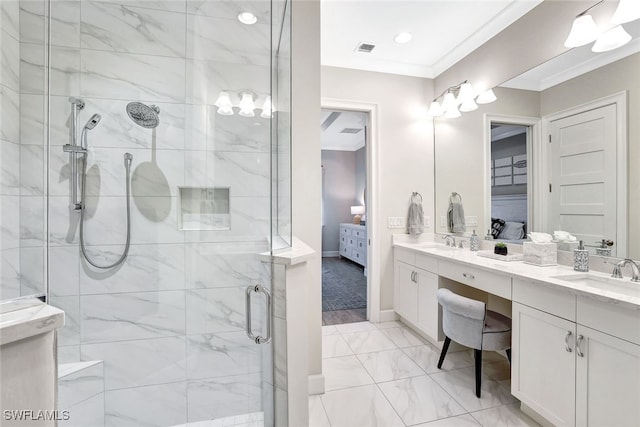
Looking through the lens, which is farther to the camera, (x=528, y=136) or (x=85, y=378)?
(x=528, y=136)

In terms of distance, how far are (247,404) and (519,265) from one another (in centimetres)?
185

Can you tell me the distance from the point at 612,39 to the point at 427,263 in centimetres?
181

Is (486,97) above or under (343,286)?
above

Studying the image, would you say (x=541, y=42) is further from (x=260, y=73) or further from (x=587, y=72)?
(x=260, y=73)

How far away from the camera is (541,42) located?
2.00 meters

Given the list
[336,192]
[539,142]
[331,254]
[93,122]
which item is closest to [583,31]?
[539,142]

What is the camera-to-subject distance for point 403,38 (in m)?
2.50

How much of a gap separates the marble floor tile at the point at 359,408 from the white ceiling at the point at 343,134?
3239mm

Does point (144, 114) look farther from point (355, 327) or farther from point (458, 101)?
point (458, 101)

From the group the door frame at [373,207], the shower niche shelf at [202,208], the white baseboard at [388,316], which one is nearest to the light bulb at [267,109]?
the shower niche shelf at [202,208]

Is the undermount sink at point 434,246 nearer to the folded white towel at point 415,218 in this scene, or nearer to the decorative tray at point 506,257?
the folded white towel at point 415,218

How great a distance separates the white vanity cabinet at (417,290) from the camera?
7.61 ft

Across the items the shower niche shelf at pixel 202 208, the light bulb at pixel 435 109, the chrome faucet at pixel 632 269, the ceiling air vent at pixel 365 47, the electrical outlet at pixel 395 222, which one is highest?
the ceiling air vent at pixel 365 47

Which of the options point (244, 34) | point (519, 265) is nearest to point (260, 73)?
point (244, 34)
